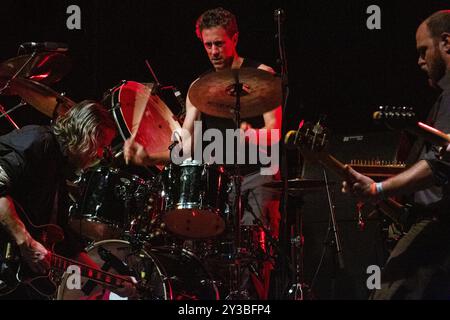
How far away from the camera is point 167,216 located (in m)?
4.75

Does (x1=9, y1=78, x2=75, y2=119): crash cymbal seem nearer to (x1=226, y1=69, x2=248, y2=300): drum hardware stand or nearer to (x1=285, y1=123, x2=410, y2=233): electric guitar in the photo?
(x1=226, y1=69, x2=248, y2=300): drum hardware stand

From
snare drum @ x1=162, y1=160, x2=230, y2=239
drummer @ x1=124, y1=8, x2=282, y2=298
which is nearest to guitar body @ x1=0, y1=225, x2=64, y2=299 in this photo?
snare drum @ x1=162, y1=160, x2=230, y2=239

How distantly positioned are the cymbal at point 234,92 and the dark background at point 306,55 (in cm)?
155

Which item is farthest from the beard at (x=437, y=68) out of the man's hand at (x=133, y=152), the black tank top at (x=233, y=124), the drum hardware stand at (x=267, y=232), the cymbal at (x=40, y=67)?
the cymbal at (x=40, y=67)

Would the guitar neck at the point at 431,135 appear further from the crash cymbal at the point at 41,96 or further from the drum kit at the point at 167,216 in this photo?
the crash cymbal at the point at 41,96

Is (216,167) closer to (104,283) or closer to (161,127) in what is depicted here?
(161,127)

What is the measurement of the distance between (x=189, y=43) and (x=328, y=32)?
5.28 ft

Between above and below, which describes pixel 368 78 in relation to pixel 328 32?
below

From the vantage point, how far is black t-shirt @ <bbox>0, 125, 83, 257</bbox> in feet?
11.2

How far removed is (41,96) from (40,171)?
1.68 m

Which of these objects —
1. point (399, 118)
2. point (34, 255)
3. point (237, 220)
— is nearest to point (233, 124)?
point (237, 220)

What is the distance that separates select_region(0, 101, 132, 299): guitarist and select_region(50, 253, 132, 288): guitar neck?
155mm

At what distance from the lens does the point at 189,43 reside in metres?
6.94
